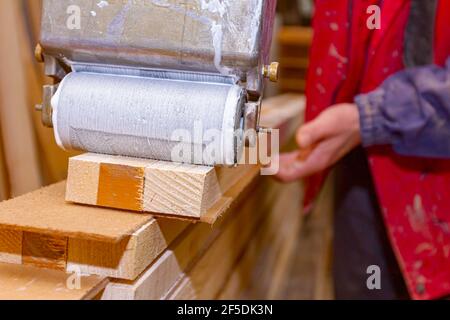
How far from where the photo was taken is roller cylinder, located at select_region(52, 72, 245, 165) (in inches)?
23.6

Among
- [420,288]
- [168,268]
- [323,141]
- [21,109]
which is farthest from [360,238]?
[21,109]

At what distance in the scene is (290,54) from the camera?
10.8 feet

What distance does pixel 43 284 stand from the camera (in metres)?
0.58

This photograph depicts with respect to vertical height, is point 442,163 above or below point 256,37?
below

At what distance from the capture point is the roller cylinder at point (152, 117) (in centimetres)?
60

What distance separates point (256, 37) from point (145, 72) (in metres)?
0.16

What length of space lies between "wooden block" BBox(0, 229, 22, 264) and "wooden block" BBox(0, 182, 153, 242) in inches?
1.5

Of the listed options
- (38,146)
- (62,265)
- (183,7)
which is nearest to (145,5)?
(183,7)

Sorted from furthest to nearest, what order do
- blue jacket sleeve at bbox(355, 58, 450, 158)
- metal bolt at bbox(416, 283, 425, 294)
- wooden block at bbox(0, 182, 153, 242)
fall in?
1. metal bolt at bbox(416, 283, 425, 294)
2. blue jacket sleeve at bbox(355, 58, 450, 158)
3. wooden block at bbox(0, 182, 153, 242)

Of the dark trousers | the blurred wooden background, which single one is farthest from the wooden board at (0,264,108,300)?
the dark trousers

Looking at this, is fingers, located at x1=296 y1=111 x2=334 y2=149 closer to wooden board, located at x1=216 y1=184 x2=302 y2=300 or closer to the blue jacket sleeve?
the blue jacket sleeve

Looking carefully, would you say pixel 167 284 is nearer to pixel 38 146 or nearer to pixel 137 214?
pixel 137 214

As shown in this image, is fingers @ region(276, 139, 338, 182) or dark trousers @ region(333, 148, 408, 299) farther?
dark trousers @ region(333, 148, 408, 299)

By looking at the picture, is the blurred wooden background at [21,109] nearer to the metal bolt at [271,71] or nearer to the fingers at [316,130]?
the fingers at [316,130]
